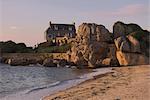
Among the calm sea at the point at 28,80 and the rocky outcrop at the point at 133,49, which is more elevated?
the rocky outcrop at the point at 133,49

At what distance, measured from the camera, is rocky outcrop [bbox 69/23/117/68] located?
51.1m

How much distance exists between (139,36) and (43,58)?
75.1ft

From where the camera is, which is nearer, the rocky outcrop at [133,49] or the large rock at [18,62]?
the rocky outcrop at [133,49]

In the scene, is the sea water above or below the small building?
below

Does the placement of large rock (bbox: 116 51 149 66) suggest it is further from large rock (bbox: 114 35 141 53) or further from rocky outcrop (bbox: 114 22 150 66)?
large rock (bbox: 114 35 141 53)

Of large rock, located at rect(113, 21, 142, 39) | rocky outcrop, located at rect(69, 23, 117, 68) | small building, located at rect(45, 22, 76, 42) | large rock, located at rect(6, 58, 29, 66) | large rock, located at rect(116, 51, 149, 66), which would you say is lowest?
large rock, located at rect(6, 58, 29, 66)

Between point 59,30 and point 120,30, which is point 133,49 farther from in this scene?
point 59,30

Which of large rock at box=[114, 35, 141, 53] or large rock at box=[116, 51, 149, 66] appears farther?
large rock at box=[114, 35, 141, 53]

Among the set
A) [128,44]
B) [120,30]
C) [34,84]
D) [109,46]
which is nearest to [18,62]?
[109,46]

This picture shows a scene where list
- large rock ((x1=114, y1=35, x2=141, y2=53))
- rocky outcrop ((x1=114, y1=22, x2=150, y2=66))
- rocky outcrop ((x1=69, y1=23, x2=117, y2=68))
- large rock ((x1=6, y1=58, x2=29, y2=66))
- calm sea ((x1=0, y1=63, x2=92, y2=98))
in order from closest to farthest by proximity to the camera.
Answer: calm sea ((x1=0, y1=63, x2=92, y2=98)) → rocky outcrop ((x1=114, y1=22, x2=150, y2=66)) → large rock ((x1=114, y1=35, x2=141, y2=53)) → rocky outcrop ((x1=69, y1=23, x2=117, y2=68)) → large rock ((x1=6, y1=58, x2=29, y2=66))

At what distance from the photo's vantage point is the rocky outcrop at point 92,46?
51094 mm

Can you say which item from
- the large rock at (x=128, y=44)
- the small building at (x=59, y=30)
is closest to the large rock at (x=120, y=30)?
the large rock at (x=128, y=44)

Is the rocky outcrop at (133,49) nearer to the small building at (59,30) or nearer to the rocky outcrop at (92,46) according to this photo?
the rocky outcrop at (92,46)

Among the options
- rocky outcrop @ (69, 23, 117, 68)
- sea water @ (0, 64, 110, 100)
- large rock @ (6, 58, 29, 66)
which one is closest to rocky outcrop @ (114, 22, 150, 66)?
rocky outcrop @ (69, 23, 117, 68)
